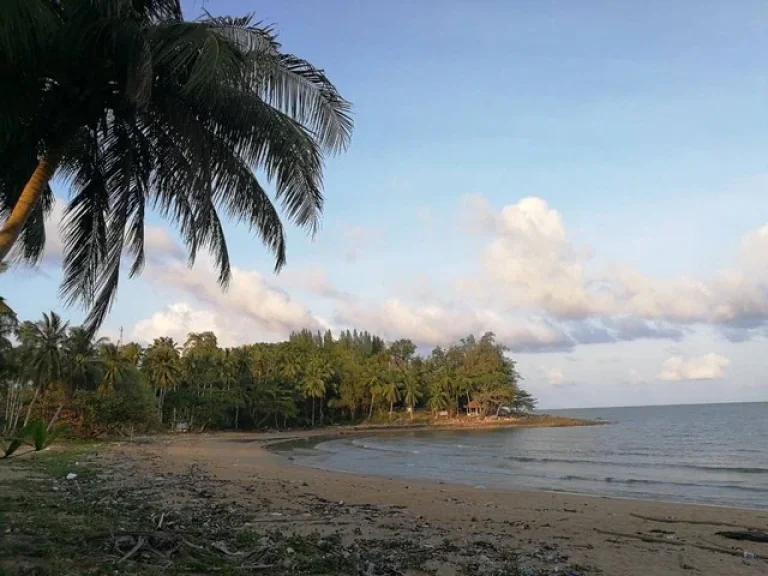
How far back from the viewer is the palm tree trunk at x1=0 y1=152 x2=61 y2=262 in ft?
18.4

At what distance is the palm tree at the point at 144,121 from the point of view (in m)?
5.70

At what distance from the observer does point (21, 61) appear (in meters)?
5.73

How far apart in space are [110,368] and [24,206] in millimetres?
44452

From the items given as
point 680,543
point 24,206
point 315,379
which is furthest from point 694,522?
point 315,379

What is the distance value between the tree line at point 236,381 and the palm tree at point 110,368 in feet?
0.33

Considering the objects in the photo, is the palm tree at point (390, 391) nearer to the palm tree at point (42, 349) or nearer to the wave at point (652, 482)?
the palm tree at point (42, 349)

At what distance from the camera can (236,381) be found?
7012cm

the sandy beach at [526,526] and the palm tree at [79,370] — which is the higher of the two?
the palm tree at [79,370]

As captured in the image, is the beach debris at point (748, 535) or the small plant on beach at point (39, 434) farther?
the beach debris at point (748, 535)

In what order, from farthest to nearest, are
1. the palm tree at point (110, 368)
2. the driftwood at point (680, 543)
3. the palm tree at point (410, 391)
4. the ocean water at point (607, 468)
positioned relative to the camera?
the palm tree at point (410, 391)
the palm tree at point (110, 368)
the ocean water at point (607, 468)
the driftwood at point (680, 543)

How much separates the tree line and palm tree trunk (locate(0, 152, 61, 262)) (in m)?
2.25

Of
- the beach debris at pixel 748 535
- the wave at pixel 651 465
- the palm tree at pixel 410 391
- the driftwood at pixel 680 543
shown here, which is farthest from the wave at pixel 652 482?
the palm tree at pixel 410 391

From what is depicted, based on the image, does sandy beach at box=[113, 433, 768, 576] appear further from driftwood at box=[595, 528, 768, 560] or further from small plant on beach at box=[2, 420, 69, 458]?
small plant on beach at box=[2, 420, 69, 458]

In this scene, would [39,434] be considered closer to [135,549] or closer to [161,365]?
[135,549]
